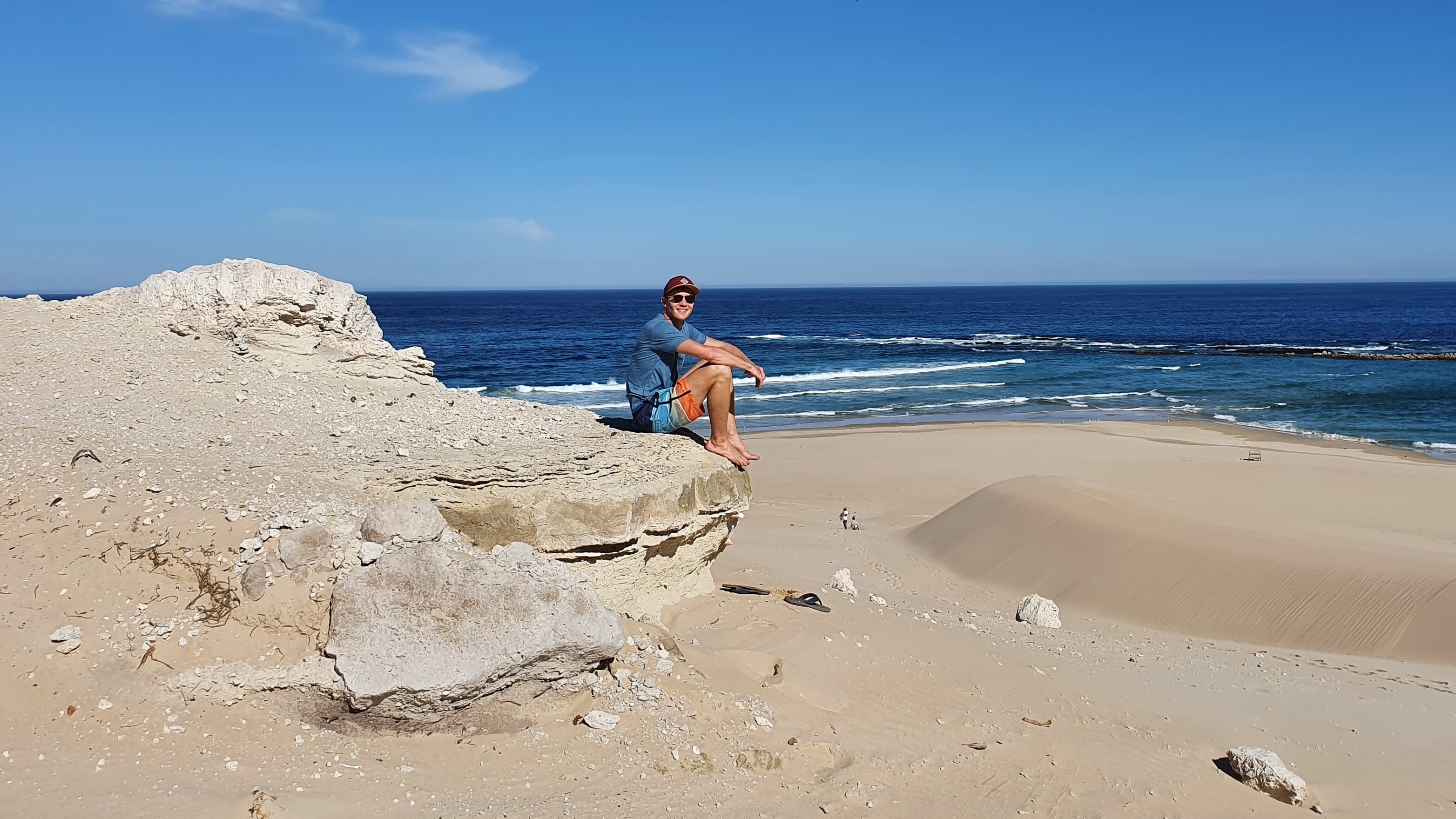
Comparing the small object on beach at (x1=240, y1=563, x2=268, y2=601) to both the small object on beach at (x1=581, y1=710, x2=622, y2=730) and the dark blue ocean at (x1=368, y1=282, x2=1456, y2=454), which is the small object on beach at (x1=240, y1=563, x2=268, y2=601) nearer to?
the small object on beach at (x1=581, y1=710, x2=622, y2=730)

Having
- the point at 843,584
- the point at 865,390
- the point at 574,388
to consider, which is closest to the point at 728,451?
the point at 843,584

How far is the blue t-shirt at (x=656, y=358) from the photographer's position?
665cm

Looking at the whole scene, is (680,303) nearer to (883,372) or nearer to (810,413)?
(810,413)

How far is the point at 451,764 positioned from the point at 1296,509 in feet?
54.5

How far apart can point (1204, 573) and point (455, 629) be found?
434 inches

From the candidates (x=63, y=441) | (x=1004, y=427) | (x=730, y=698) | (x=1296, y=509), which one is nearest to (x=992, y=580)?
(x=1296, y=509)

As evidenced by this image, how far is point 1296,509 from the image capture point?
1576 centimetres

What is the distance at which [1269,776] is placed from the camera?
581cm

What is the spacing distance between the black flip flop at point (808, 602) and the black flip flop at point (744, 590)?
0.73 ft

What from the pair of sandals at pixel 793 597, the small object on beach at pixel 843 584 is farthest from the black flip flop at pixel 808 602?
the small object on beach at pixel 843 584

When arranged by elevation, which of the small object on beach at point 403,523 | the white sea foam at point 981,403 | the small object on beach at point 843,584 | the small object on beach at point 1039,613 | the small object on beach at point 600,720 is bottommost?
the small object on beach at point 1039,613

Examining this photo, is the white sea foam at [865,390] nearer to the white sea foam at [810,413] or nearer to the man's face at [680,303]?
the white sea foam at [810,413]

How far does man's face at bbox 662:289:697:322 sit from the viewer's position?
21.7ft

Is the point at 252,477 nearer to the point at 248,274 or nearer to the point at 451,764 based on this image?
the point at 451,764
